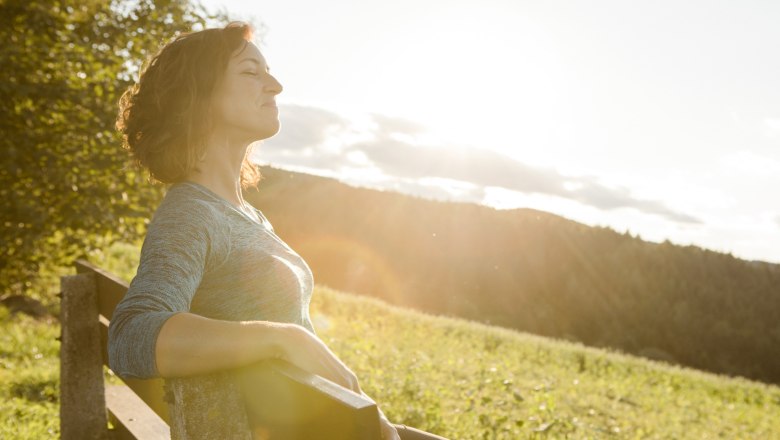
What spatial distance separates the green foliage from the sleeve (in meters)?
9.35

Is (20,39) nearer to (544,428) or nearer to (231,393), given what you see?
(544,428)

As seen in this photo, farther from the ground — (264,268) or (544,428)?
(264,268)

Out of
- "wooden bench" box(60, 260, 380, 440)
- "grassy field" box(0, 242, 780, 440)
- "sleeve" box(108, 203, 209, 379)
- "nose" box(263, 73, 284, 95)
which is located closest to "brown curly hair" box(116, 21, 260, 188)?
"nose" box(263, 73, 284, 95)

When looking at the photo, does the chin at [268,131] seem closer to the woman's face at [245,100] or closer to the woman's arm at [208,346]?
the woman's face at [245,100]

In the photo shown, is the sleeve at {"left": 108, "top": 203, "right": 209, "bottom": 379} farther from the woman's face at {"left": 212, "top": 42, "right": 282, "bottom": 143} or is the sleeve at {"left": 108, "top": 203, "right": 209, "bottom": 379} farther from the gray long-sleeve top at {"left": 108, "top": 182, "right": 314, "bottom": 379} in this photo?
the woman's face at {"left": 212, "top": 42, "right": 282, "bottom": 143}

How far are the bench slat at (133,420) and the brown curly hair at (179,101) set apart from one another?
1.58m

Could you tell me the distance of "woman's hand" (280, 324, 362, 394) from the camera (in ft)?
4.99

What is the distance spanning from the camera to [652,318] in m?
28.8

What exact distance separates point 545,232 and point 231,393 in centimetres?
3087

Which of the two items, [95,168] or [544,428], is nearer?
[544,428]

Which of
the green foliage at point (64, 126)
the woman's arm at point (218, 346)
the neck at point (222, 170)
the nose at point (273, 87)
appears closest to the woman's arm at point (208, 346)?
the woman's arm at point (218, 346)

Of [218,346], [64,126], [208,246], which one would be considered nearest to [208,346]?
[218,346]

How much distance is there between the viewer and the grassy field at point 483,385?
7102 mm

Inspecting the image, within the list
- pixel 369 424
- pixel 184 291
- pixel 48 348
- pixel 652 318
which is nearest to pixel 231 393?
pixel 184 291
